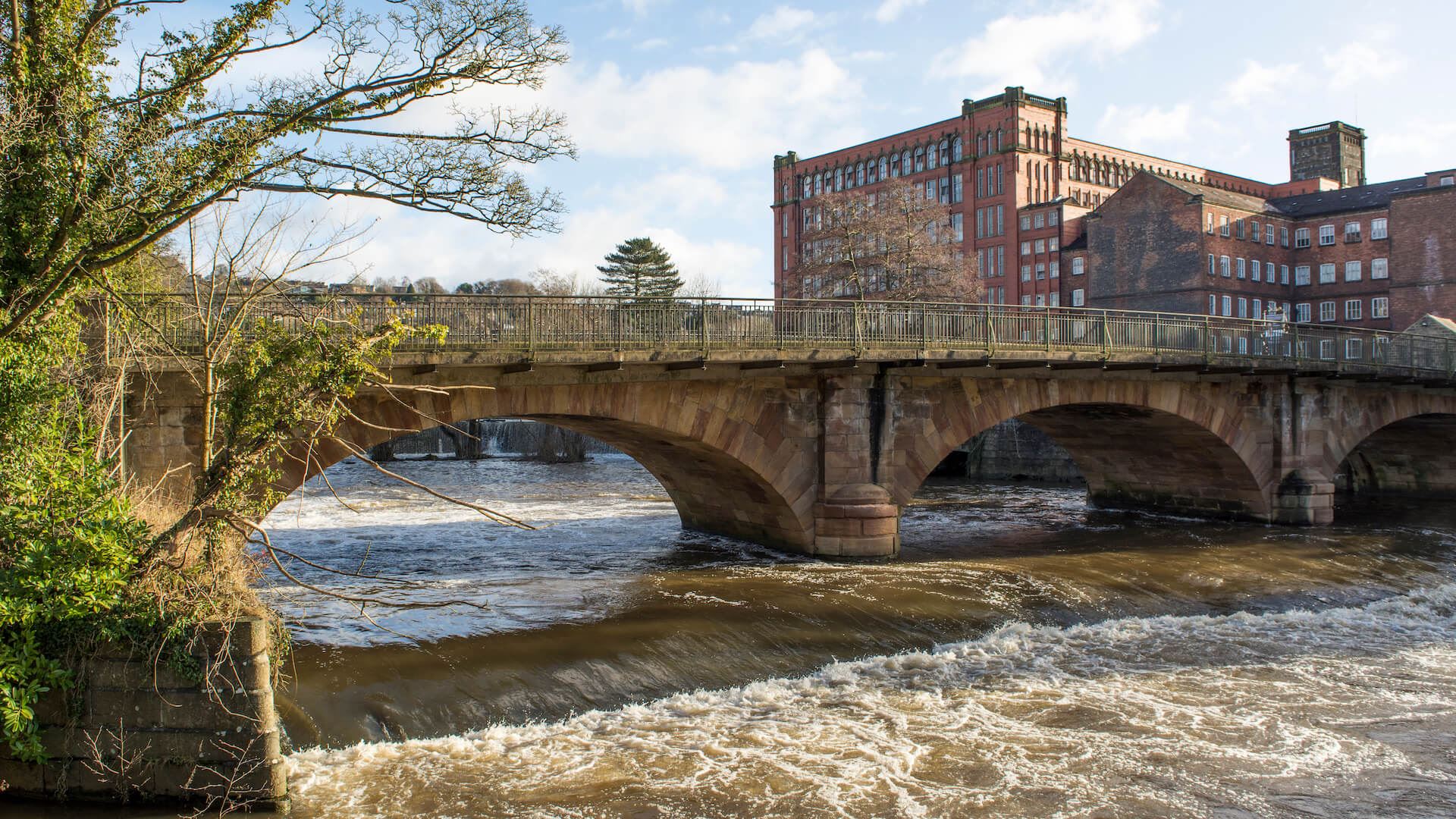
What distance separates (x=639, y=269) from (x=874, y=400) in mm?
61242

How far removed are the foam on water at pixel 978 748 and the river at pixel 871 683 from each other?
4 centimetres

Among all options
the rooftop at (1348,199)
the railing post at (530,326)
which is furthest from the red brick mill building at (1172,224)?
the railing post at (530,326)

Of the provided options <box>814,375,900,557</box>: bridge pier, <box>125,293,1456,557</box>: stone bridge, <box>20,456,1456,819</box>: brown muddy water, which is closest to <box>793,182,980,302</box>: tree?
<box>125,293,1456,557</box>: stone bridge

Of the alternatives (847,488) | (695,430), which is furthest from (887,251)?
(695,430)

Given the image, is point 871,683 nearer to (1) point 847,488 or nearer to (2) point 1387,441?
(1) point 847,488

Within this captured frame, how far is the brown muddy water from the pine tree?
58817 mm

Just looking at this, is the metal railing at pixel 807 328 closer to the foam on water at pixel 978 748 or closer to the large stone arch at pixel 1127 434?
the large stone arch at pixel 1127 434

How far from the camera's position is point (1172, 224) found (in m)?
60.7

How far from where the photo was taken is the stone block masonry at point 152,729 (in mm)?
9117

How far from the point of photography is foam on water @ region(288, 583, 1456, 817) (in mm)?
9938

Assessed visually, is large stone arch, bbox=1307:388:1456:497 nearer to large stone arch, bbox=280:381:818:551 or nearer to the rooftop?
large stone arch, bbox=280:381:818:551

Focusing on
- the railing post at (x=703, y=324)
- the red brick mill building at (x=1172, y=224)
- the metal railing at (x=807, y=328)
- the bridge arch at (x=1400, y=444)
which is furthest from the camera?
the red brick mill building at (x=1172, y=224)

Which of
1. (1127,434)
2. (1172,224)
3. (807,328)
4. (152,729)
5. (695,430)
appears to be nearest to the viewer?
(152,729)

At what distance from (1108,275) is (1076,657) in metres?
54.5
